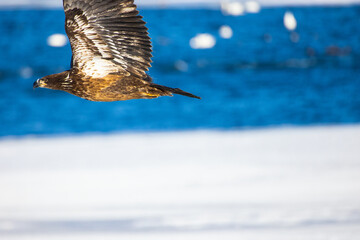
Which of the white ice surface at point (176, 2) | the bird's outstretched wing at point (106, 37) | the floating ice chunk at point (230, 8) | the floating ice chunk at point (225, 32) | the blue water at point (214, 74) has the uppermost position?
the white ice surface at point (176, 2)

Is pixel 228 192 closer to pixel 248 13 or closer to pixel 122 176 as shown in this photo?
pixel 122 176

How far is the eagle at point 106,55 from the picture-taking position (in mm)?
2797

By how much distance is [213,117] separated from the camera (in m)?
8.84

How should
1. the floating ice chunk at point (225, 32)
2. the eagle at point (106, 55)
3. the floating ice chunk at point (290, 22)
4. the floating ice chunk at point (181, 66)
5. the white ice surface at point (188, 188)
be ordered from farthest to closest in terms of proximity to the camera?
the floating ice chunk at point (290, 22) < the floating ice chunk at point (225, 32) < the floating ice chunk at point (181, 66) < the white ice surface at point (188, 188) < the eagle at point (106, 55)

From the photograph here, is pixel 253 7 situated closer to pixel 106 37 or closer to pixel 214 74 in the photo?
pixel 214 74

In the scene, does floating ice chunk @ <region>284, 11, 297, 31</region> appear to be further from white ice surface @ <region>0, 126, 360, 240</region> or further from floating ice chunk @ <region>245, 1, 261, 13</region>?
white ice surface @ <region>0, 126, 360, 240</region>

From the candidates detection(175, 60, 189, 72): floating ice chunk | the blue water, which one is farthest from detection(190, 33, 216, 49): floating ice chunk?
detection(175, 60, 189, 72): floating ice chunk

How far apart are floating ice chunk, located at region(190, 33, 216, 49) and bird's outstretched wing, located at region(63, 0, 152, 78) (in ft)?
22.4

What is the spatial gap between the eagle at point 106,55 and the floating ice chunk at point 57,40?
22.3 feet

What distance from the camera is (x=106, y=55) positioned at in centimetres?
292

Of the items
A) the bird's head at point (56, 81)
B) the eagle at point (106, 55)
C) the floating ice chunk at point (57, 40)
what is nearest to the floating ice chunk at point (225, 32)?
the floating ice chunk at point (57, 40)

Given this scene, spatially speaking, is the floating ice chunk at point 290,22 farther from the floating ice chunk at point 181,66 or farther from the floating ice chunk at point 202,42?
the floating ice chunk at point 181,66

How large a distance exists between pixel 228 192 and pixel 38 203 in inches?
53.7

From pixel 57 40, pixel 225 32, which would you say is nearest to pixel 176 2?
pixel 225 32
